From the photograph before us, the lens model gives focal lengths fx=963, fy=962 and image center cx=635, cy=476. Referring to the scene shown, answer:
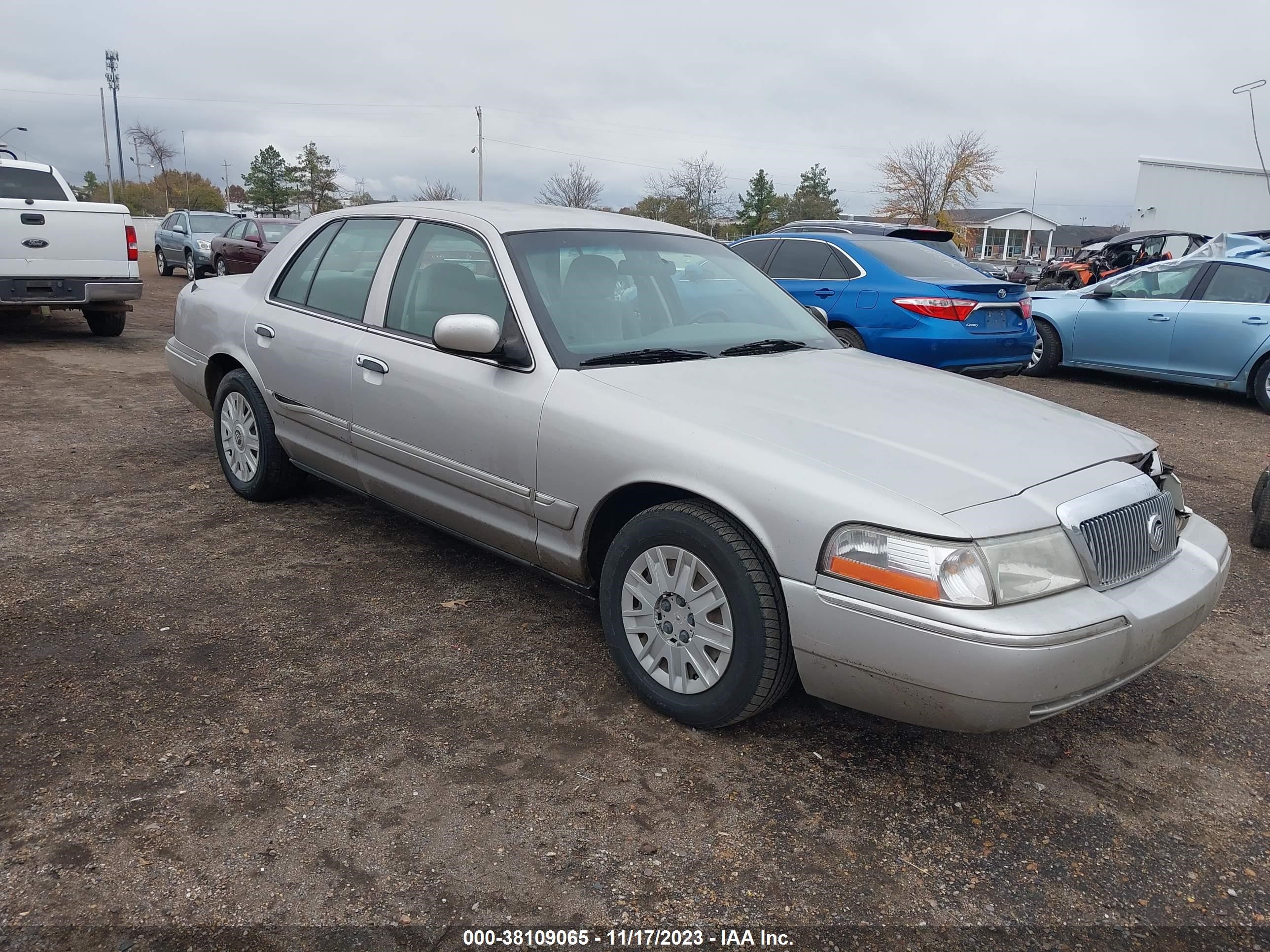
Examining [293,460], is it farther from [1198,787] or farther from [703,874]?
[1198,787]

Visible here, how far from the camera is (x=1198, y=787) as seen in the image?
290 centimetres

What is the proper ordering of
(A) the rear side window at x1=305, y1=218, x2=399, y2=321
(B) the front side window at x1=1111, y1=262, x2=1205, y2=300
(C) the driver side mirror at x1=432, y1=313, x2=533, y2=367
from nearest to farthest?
(C) the driver side mirror at x1=432, y1=313, x2=533, y2=367 → (A) the rear side window at x1=305, y1=218, x2=399, y2=321 → (B) the front side window at x1=1111, y1=262, x2=1205, y2=300

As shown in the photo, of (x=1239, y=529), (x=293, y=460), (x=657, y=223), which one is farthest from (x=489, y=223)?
(x=1239, y=529)

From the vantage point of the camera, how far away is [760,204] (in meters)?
61.9

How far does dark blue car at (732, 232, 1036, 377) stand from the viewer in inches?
298

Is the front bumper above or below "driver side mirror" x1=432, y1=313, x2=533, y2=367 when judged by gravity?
below

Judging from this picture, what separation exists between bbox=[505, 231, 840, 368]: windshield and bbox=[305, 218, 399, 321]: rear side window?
0.80 metres

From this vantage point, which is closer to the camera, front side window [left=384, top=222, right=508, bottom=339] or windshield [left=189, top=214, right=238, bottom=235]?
front side window [left=384, top=222, right=508, bottom=339]

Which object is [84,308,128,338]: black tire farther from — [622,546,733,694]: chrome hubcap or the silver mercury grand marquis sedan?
[622,546,733,694]: chrome hubcap

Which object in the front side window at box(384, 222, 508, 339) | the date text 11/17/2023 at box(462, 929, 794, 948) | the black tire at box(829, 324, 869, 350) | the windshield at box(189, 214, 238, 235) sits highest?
the windshield at box(189, 214, 238, 235)

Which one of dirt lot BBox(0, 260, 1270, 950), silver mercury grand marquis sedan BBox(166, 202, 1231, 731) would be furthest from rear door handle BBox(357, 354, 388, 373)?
dirt lot BBox(0, 260, 1270, 950)

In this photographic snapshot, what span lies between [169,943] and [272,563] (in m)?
2.40

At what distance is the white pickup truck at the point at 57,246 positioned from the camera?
30.2 feet

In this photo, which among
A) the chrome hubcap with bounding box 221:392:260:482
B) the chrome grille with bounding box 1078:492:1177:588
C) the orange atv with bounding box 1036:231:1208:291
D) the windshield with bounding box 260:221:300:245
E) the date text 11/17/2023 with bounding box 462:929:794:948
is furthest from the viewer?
the orange atv with bounding box 1036:231:1208:291
